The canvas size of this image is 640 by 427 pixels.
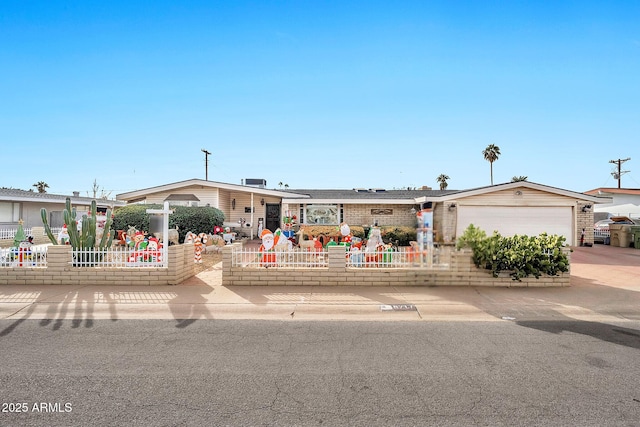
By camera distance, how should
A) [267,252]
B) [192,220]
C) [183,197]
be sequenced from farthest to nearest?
[183,197]
[192,220]
[267,252]

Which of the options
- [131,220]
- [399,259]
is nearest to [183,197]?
[131,220]

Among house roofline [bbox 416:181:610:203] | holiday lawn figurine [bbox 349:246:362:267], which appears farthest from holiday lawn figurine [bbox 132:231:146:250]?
house roofline [bbox 416:181:610:203]

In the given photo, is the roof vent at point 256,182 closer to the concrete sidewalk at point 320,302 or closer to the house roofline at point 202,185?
the house roofline at point 202,185

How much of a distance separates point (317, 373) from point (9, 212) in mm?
25341

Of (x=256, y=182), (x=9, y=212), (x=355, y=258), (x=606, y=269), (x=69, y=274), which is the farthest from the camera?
(x=256, y=182)

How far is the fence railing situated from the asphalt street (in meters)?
3.06

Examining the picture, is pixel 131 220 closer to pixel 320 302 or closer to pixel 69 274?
pixel 69 274

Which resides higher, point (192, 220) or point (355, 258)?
point (192, 220)

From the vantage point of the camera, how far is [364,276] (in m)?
9.21

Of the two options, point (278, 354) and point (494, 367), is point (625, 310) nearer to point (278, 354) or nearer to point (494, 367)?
point (494, 367)

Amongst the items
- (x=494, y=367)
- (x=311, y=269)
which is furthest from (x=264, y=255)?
(x=494, y=367)

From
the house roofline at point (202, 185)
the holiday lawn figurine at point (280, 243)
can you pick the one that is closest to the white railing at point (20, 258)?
the holiday lawn figurine at point (280, 243)

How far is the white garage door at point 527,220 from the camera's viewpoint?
18.9 m

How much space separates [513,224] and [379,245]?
11.5 meters
